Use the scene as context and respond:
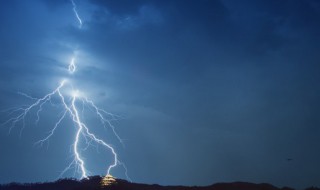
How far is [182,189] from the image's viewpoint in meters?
23.9

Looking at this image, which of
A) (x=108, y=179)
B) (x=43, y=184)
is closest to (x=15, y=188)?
(x=43, y=184)

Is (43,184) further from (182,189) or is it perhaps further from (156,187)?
(182,189)

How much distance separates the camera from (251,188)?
78.1 ft

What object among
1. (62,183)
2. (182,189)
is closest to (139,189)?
(182,189)

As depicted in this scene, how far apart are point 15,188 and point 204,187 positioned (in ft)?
37.7

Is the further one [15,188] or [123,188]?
[15,188]

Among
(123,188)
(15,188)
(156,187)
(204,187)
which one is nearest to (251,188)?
(204,187)

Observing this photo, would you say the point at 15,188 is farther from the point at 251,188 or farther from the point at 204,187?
the point at 251,188

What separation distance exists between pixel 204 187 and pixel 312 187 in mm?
6393

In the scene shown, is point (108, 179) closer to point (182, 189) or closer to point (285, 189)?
point (182, 189)

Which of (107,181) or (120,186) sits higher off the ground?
(107,181)

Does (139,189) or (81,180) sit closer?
(139,189)

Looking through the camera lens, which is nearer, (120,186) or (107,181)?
(120,186)

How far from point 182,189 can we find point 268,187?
198 inches
